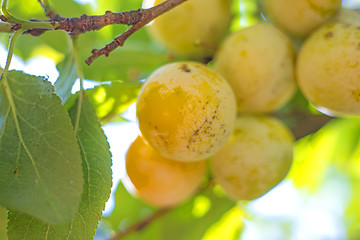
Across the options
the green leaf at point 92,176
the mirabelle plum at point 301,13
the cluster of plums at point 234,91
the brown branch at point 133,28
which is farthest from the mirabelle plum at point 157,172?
the mirabelle plum at point 301,13

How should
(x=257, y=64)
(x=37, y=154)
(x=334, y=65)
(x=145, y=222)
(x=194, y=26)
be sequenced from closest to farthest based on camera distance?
(x=37, y=154) → (x=334, y=65) → (x=257, y=64) → (x=194, y=26) → (x=145, y=222)

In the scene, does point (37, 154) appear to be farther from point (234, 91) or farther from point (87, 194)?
point (234, 91)

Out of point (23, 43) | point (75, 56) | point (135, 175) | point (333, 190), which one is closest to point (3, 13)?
point (75, 56)

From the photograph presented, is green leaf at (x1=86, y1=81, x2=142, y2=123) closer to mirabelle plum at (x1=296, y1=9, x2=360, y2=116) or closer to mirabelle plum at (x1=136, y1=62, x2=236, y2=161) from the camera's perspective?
mirabelle plum at (x1=136, y1=62, x2=236, y2=161)

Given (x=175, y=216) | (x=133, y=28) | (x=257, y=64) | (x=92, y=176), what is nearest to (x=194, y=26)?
(x=257, y=64)

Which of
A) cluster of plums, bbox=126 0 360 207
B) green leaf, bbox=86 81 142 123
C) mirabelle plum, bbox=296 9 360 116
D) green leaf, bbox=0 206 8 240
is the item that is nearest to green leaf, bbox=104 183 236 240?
cluster of plums, bbox=126 0 360 207
